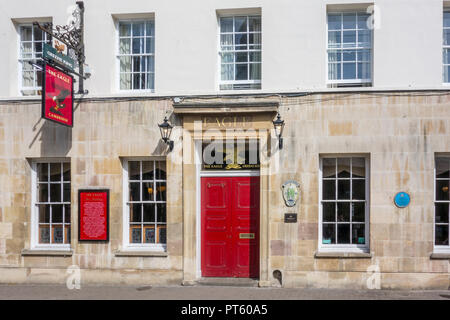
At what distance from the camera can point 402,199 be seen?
1084 centimetres

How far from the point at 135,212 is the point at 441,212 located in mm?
7064

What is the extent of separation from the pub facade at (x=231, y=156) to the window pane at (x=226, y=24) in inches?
1.3

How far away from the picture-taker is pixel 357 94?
11016 mm

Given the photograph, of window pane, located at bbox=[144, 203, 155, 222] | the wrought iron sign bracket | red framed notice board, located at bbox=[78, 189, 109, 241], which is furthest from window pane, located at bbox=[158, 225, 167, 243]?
the wrought iron sign bracket

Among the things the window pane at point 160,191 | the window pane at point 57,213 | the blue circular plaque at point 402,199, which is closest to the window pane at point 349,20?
the blue circular plaque at point 402,199

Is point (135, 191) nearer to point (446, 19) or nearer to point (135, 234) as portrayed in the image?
point (135, 234)

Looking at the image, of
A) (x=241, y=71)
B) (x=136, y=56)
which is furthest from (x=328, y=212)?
(x=136, y=56)

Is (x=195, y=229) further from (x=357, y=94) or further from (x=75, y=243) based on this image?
(x=357, y=94)

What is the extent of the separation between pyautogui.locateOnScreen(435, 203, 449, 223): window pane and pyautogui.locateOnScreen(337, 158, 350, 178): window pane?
209 centimetres

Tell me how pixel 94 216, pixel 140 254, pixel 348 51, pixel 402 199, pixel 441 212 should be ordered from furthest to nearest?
1. pixel 94 216
2. pixel 140 254
3. pixel 348 51
4. pixel 441 212
5. pixel 402 199

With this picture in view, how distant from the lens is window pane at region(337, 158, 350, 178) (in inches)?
444

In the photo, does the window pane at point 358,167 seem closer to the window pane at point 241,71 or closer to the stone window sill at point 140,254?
the window pane at point 241,71

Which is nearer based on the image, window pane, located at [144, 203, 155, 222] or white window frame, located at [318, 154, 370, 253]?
white window frame, located at [318, 154, 370, 253]

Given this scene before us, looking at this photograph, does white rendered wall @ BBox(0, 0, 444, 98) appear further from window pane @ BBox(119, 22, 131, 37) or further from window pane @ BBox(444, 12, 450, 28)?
window pane @ BBox(444, 12, 450, 28)
